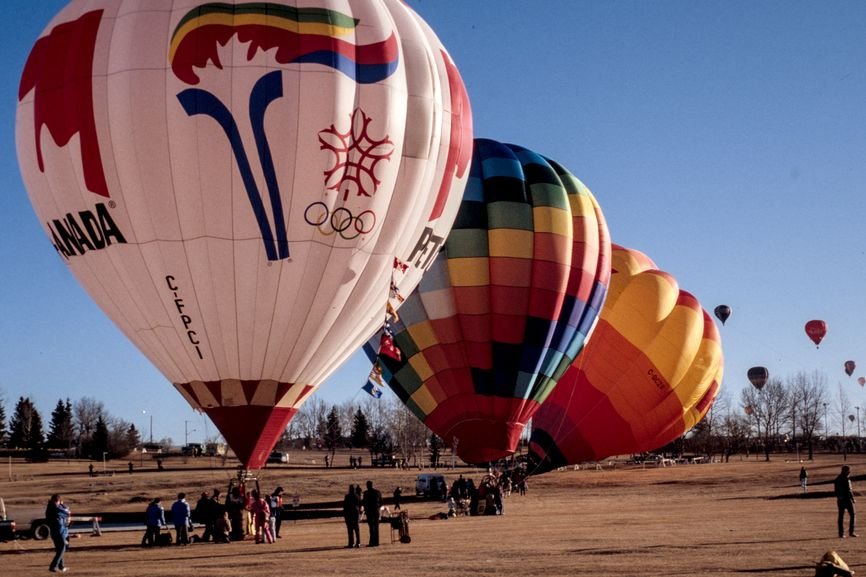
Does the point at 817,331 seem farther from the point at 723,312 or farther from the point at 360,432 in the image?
the point at 360,432

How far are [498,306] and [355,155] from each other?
10.1m

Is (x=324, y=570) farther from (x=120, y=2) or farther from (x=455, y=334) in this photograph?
(x=455, y=334)

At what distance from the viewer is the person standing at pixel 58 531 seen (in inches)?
569

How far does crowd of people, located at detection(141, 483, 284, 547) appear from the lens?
1928 centimetres

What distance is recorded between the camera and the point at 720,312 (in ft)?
182

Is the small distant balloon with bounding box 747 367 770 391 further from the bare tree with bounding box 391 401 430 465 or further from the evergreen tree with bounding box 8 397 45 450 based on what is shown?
the evergreen tree with bounding box 8 397 45 450

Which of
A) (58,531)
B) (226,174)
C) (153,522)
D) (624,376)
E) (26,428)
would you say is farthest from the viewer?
(26,428)

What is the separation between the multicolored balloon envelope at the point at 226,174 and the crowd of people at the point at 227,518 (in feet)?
5.97

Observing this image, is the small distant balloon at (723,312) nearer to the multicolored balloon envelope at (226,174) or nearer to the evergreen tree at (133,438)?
the multicolored balloon envelope at (226,174)

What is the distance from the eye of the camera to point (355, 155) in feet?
57.2

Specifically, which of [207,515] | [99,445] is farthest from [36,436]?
[207,515]

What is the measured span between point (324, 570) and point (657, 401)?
22226 millimetres

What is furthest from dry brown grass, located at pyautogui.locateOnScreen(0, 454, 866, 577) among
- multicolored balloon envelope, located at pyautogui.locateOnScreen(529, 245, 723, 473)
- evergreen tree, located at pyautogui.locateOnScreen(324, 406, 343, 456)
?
evergreen tree, located at pyautogui.locateOnScreen(324, 406, 343, 456)

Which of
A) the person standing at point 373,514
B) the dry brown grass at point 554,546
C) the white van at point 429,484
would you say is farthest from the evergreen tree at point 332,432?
the person standing at point 373,514
